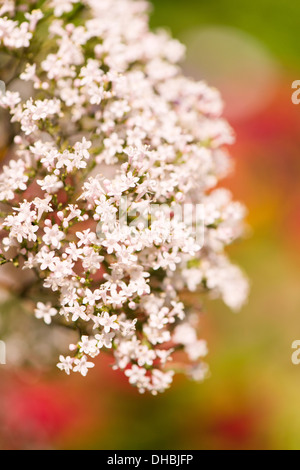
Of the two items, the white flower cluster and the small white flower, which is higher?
the white flower cluster

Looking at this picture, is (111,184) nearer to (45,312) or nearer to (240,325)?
(45,312)

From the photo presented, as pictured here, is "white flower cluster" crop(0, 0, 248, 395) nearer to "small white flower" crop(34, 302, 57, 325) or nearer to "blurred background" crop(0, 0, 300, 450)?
"small white flower" crop(34, 302, 57, 325)

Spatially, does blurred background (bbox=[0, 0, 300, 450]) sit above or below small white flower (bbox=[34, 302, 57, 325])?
above

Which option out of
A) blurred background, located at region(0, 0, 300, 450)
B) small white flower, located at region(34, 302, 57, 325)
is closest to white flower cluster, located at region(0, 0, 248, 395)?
small white flower, located at region(34, 302, 57, 325)

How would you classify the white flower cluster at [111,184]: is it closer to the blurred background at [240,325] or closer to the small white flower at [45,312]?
the small white flower at [45,312]

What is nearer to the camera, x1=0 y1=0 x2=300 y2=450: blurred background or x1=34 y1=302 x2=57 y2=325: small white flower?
x1=34 y1=302 x2=57 y2=325: small white flower
